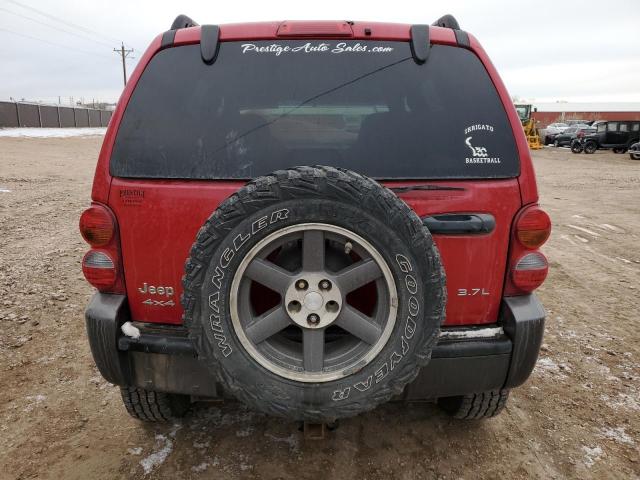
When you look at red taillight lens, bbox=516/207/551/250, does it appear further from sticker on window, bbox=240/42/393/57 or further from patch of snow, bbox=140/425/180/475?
patch of snow, bbox=140/425/180/475

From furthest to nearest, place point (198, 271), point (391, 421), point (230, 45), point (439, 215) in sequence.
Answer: point (391, 421)
point (230, 45)
point (439, 215)
point (198, 271)

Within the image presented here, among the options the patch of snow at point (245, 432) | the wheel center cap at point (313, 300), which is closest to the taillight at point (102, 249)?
the wheel center cap at point (313, 300)

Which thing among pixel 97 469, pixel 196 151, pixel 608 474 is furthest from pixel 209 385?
pixel 608 474

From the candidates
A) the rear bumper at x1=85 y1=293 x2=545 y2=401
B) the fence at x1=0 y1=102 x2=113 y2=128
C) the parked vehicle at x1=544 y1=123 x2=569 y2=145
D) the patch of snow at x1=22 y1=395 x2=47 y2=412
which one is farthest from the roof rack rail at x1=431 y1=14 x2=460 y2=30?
the fence at x1=0 y1=102 x2=113 y2=128

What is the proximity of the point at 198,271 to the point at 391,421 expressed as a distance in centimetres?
164

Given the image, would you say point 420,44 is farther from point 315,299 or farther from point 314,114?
point 315,299

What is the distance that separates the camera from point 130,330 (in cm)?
212

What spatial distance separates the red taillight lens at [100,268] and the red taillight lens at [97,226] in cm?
6

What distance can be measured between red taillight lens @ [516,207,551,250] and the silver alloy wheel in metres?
0.74

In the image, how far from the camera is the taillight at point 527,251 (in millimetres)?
2100

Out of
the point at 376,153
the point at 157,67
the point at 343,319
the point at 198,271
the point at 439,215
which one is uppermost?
the point at 157,67

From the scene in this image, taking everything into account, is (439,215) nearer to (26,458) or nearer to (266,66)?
(266,66)

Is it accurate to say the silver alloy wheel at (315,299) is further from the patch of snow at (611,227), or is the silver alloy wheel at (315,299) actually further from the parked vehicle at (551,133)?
the parked vehicle at (551,133)

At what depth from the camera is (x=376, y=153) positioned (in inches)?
81.4
